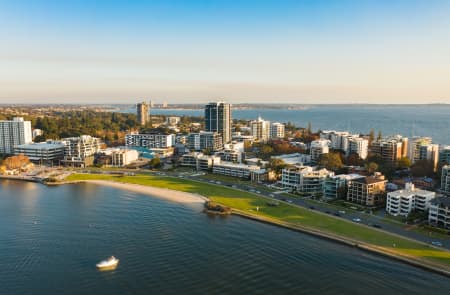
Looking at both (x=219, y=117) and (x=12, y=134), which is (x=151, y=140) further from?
(x=12, y=134)

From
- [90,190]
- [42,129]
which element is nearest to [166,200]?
[90,190]

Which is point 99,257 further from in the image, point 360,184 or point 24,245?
point 360,184

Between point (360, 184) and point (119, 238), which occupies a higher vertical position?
point (360, 184)

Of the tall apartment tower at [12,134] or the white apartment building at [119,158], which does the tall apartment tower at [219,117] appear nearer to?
the white apartment building at [119,158]

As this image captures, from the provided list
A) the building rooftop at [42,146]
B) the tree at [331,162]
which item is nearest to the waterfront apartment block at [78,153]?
the building rooftop at [42,146]

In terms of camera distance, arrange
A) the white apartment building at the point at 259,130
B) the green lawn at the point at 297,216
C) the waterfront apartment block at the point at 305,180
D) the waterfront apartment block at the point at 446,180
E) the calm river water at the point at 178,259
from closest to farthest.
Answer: the calm river water at the point at 178,259 < the green lawn at the point at 297,216 < the waterfront apartment block at the point at 446,180 < the waterfront apartment block at the point at 305,180 < the white apartment building at the point at 259,130

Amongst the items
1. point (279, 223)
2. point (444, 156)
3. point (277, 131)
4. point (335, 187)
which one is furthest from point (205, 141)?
point (279, 223)
